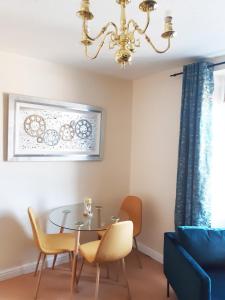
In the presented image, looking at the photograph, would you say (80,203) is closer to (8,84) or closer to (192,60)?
(8,84)

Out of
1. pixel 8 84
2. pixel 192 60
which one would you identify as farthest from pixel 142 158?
pixel 8 84

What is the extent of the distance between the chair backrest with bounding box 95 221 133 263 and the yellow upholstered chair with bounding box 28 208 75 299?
471 mm

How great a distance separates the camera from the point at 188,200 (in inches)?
101

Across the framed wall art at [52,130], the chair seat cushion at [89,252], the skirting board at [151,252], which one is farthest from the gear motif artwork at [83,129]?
the skirting board at [151,252]

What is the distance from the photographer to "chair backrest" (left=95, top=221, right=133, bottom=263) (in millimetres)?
2047

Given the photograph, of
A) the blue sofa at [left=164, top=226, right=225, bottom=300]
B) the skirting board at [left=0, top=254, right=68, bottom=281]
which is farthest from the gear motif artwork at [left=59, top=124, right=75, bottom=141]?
the blue sofa at [left=164, top=226, right=225, bottom=300]

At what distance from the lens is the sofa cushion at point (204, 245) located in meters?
2.16

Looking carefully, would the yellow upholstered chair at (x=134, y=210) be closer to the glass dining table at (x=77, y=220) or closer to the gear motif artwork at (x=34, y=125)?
the glass dining table at (x=77, y=220)

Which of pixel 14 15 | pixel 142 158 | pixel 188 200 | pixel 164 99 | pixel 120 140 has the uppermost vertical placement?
pixel 14 15

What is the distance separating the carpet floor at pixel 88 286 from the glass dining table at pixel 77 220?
17 cm

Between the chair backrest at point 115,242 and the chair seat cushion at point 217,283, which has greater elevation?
the chair backrest at point 115,242

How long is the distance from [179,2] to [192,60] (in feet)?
3.88

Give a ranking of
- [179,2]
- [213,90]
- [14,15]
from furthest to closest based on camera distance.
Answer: [213,90] → [14,15] → [179,2]

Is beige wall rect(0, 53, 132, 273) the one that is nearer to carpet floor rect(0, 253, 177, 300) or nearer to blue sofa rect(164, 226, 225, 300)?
carpet floor rect(0, 253, 177, 300)
